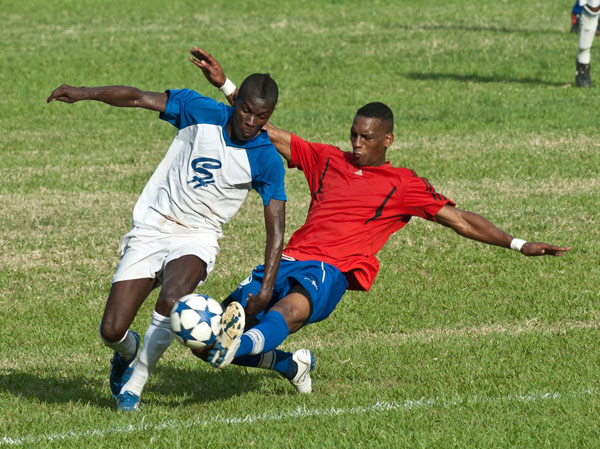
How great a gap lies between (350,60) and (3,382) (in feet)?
56.4

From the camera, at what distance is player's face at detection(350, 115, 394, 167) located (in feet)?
24.1

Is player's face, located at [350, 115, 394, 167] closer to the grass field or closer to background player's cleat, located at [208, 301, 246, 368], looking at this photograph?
the grass field

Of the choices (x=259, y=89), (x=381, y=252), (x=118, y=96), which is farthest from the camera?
(x=381, y=252)

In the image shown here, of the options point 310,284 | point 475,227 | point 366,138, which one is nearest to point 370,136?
point 366,138

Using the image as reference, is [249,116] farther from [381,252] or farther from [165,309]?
[381,252]

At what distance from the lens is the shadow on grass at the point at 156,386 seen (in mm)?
7141

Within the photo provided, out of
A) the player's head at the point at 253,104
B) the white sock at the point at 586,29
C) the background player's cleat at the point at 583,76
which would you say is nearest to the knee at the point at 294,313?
the player's head at the point at 253,104

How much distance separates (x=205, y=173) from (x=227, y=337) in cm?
134

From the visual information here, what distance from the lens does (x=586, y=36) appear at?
19.0 meters

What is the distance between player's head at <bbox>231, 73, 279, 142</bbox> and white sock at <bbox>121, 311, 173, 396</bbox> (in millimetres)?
1369

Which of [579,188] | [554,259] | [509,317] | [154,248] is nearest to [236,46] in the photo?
[579,188]

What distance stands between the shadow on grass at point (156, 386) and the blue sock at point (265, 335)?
3.03 feet

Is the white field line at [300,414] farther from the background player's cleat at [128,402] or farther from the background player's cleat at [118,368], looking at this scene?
the background player's cleat at [118,368]

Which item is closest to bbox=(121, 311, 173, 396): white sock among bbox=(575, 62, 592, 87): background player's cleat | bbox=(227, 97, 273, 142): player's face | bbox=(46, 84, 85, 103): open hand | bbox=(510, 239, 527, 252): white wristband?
bbox=(227, 97, 273, 142): player's face
